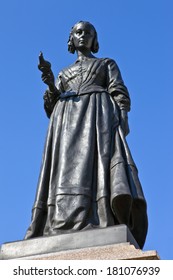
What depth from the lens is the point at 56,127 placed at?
10133mm

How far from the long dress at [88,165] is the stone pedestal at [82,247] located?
0.46 m

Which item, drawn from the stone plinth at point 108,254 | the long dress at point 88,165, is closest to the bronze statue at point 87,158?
the long dress at point 88,165

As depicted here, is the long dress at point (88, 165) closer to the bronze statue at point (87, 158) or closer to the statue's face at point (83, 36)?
the bronze statue at point (87, 158)

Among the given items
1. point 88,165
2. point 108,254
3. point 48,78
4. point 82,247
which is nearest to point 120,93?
point 48,78

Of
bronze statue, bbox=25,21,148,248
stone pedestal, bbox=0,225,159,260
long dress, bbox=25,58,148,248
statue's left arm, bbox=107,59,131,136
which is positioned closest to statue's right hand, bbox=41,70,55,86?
bronze statue, bbox=25,21,148,248

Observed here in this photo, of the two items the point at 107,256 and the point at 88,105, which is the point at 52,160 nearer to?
the point at 88,105

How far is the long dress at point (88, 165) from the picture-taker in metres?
8.91

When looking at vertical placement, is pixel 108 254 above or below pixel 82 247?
below

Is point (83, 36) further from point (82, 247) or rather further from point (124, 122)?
point (82, 247)

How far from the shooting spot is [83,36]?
37.2 ft

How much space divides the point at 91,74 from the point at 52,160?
1.73 m

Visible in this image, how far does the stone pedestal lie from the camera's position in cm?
773

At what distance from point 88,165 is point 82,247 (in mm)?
1615
